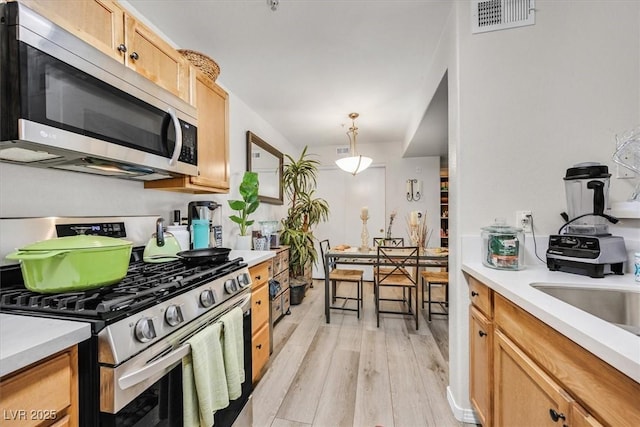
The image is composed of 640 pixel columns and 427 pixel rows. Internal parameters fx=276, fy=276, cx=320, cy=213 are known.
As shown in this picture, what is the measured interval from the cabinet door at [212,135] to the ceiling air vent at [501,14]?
174 centimetres

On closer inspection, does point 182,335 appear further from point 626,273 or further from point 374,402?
point 626,273

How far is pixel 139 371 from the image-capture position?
82cm

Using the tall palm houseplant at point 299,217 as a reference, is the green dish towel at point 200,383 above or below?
below

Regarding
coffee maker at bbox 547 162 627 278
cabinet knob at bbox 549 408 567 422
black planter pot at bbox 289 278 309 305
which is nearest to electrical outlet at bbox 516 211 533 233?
coffee maker at bbox 547 162 627 278

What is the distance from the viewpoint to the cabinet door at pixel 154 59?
4.44ft

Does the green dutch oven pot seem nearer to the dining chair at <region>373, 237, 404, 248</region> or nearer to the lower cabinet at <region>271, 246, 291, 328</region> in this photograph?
the lower cabinet at <region>271, 246, 291, 328</region>

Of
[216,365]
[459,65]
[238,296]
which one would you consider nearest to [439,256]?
[459,65]

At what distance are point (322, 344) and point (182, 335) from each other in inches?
69.3

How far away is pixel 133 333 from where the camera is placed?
812mm

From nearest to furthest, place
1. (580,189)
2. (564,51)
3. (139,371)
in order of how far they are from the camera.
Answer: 1. (139,371)
2. (580,189)
3. (564,51)

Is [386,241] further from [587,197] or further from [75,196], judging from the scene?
[75,196]

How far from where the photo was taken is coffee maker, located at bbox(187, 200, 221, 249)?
1892 mm

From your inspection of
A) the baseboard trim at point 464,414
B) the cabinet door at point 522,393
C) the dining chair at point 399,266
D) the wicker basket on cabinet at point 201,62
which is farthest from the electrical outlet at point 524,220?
the wicker basket on cabinet at point 201,62

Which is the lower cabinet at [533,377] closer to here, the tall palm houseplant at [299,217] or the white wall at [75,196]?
the white wall at [75,196]
